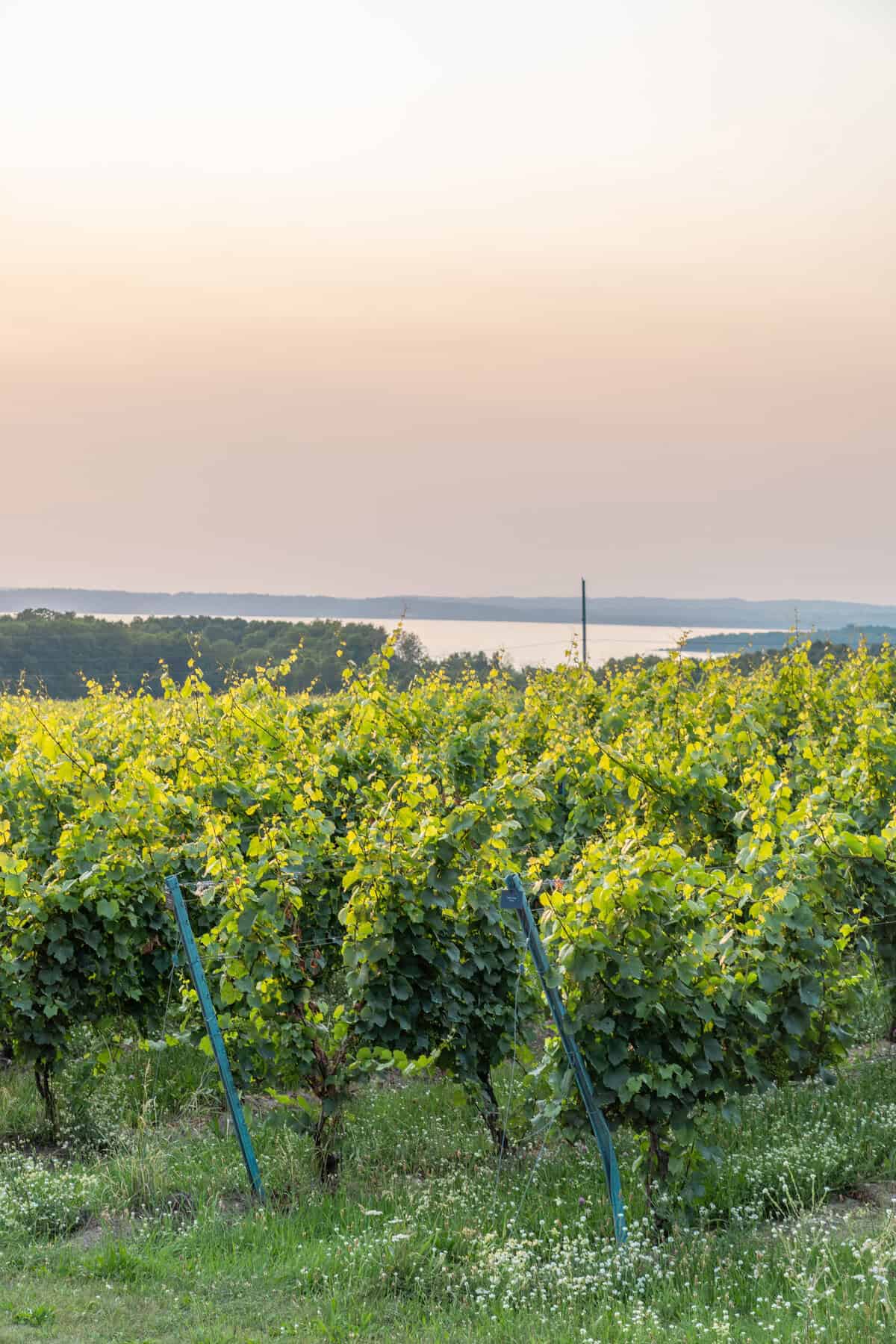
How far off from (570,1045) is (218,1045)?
1.83 metres

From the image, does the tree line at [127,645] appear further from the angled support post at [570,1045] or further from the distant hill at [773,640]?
the angled support post at [570,1045]

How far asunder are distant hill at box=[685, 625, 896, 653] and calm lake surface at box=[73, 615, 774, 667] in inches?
5.3

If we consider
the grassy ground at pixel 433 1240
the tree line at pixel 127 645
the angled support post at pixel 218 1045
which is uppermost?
Result: the tree line at pixel 127 645

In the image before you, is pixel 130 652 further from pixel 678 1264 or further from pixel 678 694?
pixel 678 1264

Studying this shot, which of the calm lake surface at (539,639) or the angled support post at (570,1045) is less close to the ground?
the calm lake surface at (539,639)

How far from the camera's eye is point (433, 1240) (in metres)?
4.83

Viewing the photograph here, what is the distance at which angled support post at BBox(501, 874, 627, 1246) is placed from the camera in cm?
475

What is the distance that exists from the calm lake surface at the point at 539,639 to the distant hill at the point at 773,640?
13 cm

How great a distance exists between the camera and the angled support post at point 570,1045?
187 inches

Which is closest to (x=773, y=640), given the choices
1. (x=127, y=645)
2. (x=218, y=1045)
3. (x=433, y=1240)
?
(x=218, y=1045)

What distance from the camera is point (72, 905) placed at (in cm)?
657

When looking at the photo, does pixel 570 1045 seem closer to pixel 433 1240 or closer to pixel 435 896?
pixel 433 1240

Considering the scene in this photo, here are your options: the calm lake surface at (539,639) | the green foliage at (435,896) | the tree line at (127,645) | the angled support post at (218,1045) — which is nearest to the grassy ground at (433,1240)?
the angled support post at (218,1045)

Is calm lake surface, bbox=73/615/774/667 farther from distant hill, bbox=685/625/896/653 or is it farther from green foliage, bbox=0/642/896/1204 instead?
green foliage, bbox=0/642/896/1204
